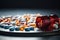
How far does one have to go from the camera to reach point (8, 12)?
3.36ft

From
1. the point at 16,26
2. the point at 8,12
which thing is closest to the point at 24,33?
the point at 16,26

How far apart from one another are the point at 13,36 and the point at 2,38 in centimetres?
7
